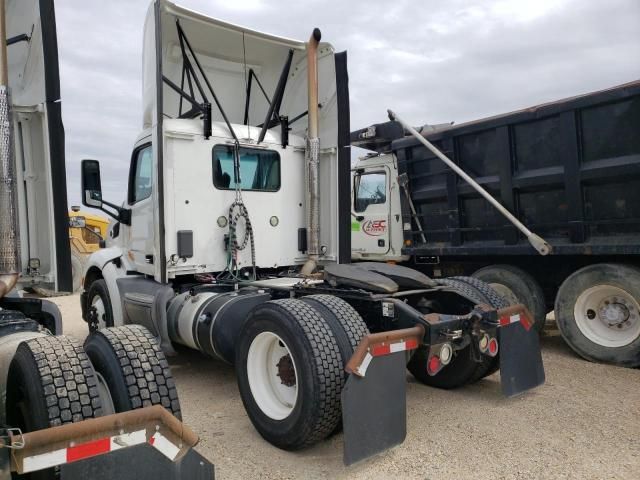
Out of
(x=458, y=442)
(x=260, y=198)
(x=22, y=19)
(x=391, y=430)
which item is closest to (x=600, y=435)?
(x=458, y=442)

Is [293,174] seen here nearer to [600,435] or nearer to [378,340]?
[378,340]

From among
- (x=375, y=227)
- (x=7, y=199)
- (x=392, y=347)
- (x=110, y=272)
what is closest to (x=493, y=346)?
(x=392, y=347)

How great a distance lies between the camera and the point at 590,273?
5527mm

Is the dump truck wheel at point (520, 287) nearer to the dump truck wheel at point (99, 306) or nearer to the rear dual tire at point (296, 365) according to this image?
the rear dual tire at point (296, 365)

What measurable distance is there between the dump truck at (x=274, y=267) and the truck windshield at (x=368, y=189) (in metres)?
2.20

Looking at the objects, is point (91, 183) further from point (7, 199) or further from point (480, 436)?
point (480, 436)

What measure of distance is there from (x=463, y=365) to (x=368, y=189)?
453 cm

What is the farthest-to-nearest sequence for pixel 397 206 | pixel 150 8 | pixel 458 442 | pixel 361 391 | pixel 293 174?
1. pixel 397 206
2. pixel 293 174
3. pixel 150 8
4. pixel 458 442
5. pixel 361 391

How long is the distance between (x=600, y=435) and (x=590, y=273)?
2390 mm

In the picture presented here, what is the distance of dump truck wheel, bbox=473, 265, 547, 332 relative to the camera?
20.3ft

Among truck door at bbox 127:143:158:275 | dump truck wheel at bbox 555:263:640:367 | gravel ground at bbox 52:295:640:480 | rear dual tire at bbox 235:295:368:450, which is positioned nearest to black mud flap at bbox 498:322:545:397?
gravel ground at bbox 52:295:640:480

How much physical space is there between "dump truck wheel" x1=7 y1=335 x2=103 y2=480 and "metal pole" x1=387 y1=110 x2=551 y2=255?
5043 mm

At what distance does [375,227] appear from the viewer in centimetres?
824

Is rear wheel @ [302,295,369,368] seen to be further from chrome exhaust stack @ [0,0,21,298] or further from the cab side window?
the cab side window
